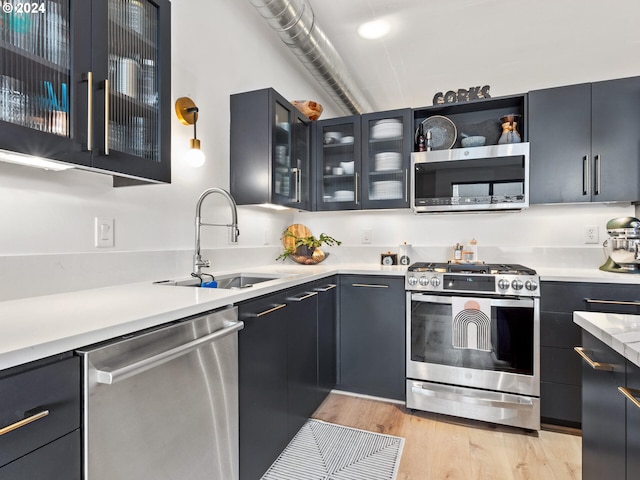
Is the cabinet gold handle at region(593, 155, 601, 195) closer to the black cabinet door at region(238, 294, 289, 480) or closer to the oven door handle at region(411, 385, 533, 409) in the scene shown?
the oven door handle at region(411, 385, 533, 409)

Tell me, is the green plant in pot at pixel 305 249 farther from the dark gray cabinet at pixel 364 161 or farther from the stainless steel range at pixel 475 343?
the stainless steel range at pixel 475 343

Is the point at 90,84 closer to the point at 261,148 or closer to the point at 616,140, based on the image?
the point at 261,148

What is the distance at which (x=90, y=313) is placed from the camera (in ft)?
3.17

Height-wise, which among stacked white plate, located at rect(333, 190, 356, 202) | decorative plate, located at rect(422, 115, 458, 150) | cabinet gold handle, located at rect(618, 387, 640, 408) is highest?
decorative plate, located at rect(422, 115, 458, 150)

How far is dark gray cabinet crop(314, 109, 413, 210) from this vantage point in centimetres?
263

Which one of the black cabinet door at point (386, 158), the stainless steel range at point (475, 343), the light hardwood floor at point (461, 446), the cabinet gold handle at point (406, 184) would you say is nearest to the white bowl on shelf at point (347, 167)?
the black cabinet door at point (386, 158)

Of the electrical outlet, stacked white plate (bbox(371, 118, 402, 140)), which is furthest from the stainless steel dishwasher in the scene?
the electrical outlet

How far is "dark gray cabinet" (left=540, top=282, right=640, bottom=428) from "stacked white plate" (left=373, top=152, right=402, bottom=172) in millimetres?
1287

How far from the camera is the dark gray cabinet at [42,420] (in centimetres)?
63

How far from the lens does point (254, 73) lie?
257cm

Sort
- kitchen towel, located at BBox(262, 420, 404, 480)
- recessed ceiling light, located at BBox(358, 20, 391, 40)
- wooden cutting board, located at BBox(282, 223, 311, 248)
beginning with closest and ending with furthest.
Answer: kitchen towel, located at BBox(262, 420, 404, 480) → recessed ceiling light, located at BBox(358, 20, 391, 40) → wooden cutting board, located at BBox(282, 223, 311, 248)

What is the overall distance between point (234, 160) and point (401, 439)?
200cm

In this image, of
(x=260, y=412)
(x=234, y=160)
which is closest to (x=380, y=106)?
(x=234, y=160)

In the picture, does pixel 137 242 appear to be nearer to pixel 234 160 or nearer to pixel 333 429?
pixel 234 160
